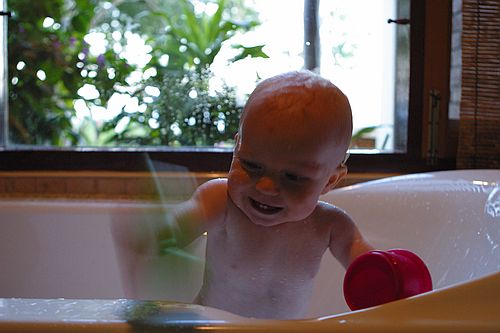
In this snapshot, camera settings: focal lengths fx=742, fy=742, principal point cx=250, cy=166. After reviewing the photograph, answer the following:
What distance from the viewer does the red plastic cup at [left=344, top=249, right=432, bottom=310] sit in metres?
1.03

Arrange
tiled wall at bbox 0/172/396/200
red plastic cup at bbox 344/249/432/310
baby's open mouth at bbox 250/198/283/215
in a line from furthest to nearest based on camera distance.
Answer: tiled wall at bbox 0/172/396/200, baby's open mouth at bbox 250/198/283/215, red plastic cup at bbox 344/249/432/310

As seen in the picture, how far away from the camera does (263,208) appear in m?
1.17

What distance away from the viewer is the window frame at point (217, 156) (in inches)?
87.1

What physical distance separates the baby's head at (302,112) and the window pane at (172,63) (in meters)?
1.20

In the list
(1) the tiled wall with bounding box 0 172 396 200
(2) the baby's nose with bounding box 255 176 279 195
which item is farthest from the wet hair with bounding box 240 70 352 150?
(1) the tiled wall with bounding box 0 172 396 200

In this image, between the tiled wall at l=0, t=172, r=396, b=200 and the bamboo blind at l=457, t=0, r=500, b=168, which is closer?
the bamboo blind at l=457, t=0, r=500, b=168

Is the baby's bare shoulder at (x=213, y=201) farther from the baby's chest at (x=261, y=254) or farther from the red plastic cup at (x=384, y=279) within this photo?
the red plastic cup at (x=384, y=279)

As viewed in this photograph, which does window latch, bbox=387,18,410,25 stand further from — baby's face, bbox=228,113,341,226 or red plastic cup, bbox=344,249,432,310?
red plastic cup, bbox=344,249,432,310

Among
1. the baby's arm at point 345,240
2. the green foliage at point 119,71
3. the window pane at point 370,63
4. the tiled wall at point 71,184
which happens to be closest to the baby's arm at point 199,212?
the baby's arm at point 345,240

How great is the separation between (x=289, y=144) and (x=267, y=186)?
0.08m

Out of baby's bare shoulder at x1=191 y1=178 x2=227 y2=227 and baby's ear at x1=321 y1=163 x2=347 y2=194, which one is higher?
baby's ear at x1=321 y1=163 x2=347 y2=194

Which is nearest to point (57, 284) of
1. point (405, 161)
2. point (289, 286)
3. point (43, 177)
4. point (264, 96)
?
point (43, 177)

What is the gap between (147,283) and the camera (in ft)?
3.53

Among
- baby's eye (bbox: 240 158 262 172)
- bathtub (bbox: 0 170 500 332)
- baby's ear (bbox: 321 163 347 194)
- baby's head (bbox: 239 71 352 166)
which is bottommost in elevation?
bathtub (bbox: 0 170 500 332)
